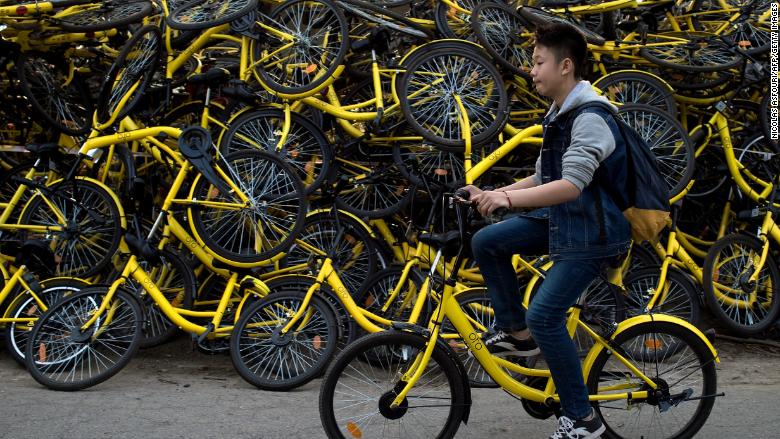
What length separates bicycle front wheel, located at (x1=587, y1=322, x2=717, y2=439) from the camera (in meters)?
4.44

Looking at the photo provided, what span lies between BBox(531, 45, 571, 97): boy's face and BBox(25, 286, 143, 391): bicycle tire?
3.33 m

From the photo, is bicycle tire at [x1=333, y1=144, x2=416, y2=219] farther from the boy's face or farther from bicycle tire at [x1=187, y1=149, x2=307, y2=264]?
the boy's face

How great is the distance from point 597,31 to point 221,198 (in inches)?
160

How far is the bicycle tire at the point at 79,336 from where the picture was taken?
585 centimetres

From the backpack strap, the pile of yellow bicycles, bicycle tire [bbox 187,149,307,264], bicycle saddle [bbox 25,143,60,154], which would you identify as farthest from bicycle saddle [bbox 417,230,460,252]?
bicycle saddle [bbox 25,143,60,154]

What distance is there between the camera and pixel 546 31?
4.06m

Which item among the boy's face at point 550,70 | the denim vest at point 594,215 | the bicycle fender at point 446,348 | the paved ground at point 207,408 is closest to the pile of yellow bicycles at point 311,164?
the paved ground at point 207,408

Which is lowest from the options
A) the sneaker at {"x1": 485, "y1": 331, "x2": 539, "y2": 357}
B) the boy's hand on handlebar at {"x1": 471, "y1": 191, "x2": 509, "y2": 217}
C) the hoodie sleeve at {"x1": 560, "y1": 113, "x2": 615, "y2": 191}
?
the sneaker at {"x1": 485, "y1": 331, "x2": 539, "y2": 357}

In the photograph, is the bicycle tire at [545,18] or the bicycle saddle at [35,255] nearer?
the bicycle saddle at [35,255]

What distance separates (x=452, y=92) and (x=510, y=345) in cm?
321

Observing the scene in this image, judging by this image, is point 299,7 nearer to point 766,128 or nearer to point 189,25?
point 189,25

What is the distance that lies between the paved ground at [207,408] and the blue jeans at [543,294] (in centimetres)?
97

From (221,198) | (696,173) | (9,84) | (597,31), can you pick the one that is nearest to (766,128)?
(696,173)

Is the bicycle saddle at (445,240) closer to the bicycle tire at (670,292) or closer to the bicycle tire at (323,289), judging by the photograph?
the bicycle tire at (323,289)
